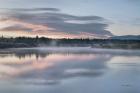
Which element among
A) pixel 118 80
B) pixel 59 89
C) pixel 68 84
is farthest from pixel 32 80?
pixel 118 80

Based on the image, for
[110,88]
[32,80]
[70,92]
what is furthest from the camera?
[32,80]

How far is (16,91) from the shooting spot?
12305 mm

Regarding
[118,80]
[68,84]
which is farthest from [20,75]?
[118,80]

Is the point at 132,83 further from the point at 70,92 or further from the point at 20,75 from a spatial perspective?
the point at 20,75

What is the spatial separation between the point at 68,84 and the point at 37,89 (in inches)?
76.4

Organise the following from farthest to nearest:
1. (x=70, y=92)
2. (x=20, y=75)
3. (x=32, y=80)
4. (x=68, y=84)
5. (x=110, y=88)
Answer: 1. (x=20, y=75)
2. (x=32, y=80)
3. (x=68, y=84)
4. (x=110, y=88)
5. (x=70, y=92)

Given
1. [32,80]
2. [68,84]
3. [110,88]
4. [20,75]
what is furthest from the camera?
[20,75]

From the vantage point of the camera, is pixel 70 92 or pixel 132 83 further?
pixel 132 83

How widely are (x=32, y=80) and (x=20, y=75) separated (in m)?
2.40

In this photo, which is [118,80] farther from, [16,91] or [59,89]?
[16,91]

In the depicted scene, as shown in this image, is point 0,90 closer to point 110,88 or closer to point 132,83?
point 110,88

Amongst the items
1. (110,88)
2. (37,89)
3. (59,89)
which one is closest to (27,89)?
(37,89)

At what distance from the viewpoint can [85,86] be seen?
13.5 meters

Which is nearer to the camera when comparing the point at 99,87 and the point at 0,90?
the point at 0,90
